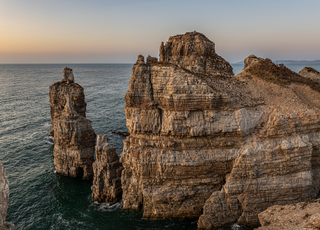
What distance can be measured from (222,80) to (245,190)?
49.2 ft

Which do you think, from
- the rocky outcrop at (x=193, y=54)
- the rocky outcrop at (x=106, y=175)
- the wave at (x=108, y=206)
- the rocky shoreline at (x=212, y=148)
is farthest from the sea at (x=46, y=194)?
the rocky outcrop at (x=193, y=54)

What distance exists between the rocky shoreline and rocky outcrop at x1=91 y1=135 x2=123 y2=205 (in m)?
2.85

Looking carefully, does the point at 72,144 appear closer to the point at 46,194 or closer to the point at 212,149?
the point at 46,194

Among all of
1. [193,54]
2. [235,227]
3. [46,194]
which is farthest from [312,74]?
[46,194]

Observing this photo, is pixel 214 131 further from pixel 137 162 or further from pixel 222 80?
pixel 137 162

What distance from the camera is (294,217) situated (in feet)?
72.6

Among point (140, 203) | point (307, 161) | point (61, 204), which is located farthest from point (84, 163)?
point (307, 161)

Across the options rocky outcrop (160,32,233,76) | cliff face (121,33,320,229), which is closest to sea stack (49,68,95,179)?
cliff face (121,33,320,229)

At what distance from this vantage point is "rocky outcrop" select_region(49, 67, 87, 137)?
50.4m

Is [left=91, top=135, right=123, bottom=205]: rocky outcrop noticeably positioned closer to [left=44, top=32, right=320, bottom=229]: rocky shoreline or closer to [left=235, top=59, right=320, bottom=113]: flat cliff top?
[left=44, top=32, right=320, bottom=229]: rocky shoreline

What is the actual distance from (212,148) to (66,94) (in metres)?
36.4

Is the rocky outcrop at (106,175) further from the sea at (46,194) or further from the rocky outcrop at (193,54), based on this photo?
→ the rocky outcrop at (193,54)

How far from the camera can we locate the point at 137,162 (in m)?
30.2

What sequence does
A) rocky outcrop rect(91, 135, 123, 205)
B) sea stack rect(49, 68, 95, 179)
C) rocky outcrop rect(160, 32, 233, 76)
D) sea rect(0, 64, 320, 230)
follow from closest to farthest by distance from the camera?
sea rect(0, 64, 320, 230) → rocky outcrop rect(91, 135, 123, 205) → sea stack rect(49, 68, 95, 179) → rocky outcrop rect(160, 32, 233, 76)
